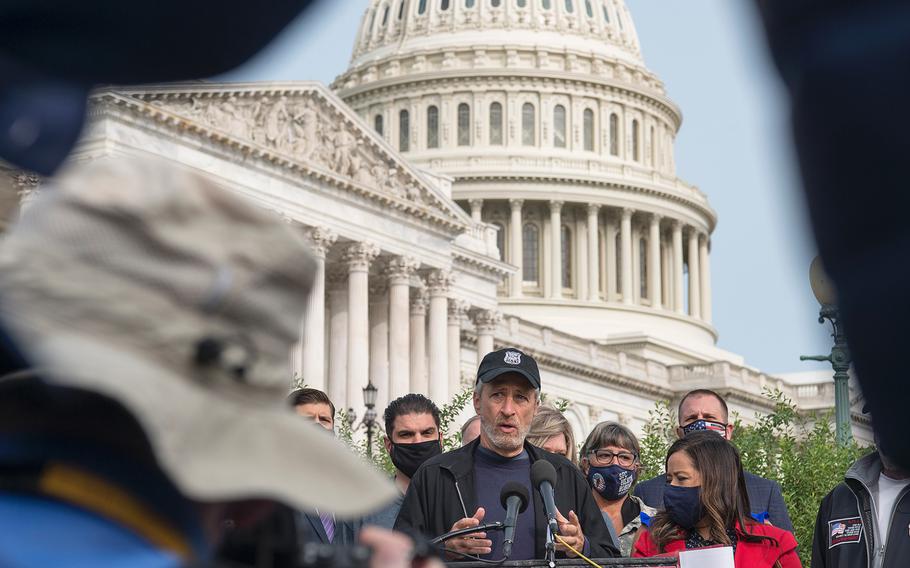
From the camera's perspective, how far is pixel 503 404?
7.28m

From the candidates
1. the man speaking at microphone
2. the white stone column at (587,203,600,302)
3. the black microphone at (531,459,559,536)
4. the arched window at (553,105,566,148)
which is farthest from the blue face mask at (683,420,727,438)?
the arched window at (553,105,566,148)

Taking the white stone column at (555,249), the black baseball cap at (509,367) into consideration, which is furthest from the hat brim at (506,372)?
the white stone column at (555,249)

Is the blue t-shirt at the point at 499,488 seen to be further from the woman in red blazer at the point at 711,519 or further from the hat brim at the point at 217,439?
the hat brim at the point at 217,439

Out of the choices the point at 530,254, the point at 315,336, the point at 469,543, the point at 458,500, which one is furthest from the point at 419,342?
the point at 469,543

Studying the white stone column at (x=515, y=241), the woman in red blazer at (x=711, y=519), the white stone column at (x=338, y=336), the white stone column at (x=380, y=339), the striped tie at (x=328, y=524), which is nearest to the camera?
the woman in red blazer at (x=711, y=519)

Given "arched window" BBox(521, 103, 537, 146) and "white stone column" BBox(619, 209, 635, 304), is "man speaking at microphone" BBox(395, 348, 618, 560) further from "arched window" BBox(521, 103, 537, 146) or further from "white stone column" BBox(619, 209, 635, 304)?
"white stone column" BBox(619, 209, 635, 304)

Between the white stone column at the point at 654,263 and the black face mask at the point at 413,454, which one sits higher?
the white stone column at the point at 654,263

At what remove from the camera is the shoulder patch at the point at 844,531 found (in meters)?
6.52

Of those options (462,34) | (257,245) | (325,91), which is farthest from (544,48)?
(257,245)

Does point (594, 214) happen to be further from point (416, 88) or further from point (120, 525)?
point (120, 525)

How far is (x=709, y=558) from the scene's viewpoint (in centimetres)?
627

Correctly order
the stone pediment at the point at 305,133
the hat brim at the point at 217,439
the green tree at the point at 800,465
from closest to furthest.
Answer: the hat brim at the point at 217,439 < the green tree at the point at 800,465 < the stone pediment at the point at 305,133

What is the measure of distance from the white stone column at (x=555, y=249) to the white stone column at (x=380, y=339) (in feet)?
110

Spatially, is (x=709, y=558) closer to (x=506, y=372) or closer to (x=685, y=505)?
(x=685, y=505)
